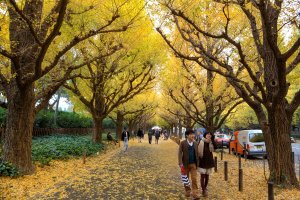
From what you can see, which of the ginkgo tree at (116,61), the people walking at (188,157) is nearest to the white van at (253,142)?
the ginkgo tree at (116,61)

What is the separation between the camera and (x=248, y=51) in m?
13.1

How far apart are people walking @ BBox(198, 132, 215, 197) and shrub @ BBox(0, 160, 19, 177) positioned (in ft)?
17.9

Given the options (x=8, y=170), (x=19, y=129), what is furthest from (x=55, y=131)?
(x=8, y=170)

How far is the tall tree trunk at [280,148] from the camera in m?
8.16

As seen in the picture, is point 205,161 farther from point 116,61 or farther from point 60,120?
point 60,120

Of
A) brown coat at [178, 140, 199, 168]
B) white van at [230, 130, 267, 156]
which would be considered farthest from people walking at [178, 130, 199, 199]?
white van at [230, 130, 267, 156]

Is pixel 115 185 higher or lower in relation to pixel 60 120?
lower

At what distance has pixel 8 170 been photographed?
347 inches

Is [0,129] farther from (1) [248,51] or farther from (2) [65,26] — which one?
(1) [248,51]

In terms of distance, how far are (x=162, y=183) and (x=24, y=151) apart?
179 inches

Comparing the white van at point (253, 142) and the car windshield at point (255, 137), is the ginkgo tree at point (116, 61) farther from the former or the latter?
the car windshield at point (255, 137)

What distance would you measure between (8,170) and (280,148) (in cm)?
792

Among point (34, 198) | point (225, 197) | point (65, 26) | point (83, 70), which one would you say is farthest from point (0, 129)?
point (225, 197)

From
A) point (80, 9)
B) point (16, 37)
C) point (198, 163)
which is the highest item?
point (80, 9)
